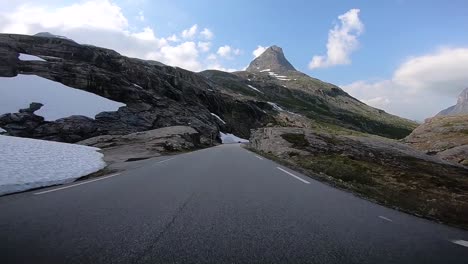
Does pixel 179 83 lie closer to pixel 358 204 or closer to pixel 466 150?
pixel 466 150

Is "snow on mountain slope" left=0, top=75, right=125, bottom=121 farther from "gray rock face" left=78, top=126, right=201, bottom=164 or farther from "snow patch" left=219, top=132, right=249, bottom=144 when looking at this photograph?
"snow patch" left=219, top=132, right=249, bottom=144

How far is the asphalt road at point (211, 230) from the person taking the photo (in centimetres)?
485

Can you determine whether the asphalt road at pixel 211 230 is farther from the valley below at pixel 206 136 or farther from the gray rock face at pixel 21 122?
the gray rock face at pixel 21 122

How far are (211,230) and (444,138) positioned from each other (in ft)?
232

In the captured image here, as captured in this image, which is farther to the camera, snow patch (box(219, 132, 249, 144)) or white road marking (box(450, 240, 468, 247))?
snow patch (box(219, 132, 249, 144))

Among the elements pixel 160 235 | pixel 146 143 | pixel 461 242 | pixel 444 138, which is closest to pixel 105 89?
pixel 146 143

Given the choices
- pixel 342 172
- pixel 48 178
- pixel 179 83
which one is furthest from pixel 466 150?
pixel 179 83

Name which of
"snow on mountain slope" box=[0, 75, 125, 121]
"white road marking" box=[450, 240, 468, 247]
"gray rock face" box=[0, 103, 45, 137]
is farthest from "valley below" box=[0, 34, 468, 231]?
"white road marking" box=[450, 240, 468, 247]

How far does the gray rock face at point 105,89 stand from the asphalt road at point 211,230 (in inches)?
1546

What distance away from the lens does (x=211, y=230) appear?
6109mm

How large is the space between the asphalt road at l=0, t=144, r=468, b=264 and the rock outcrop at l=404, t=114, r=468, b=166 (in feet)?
159

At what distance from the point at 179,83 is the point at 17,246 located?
3714 inches

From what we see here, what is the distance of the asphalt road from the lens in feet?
15.9

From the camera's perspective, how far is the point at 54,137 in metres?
43.7
